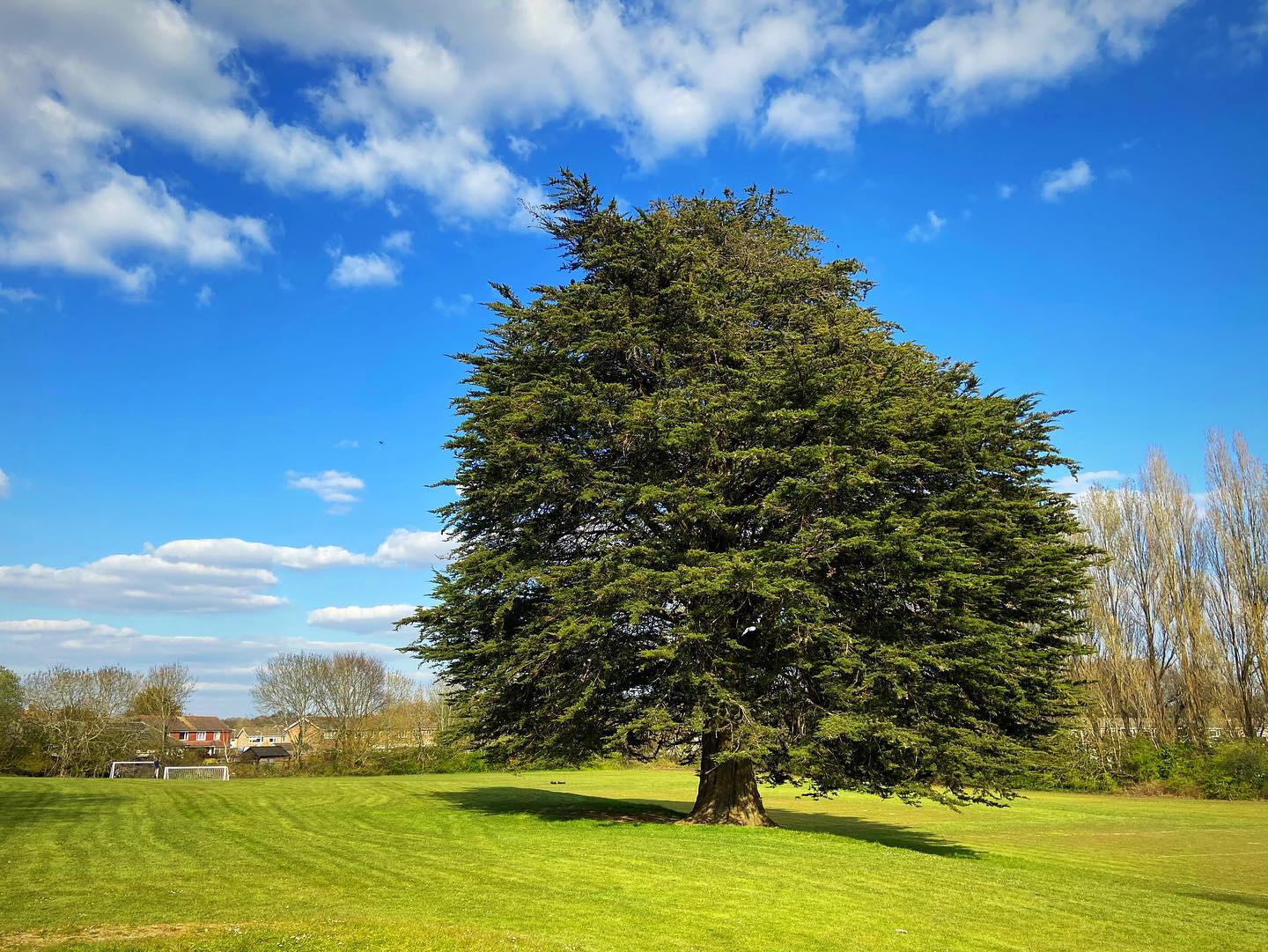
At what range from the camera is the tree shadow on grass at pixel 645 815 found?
22875 millimetres

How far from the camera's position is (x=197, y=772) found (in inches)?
2032

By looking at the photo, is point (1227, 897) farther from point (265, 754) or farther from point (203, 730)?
point (203, 730)

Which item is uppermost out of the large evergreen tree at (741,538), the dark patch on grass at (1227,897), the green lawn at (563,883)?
the large evergreen tree at (741,538)

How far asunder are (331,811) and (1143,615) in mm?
51197

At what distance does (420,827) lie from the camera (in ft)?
67.7

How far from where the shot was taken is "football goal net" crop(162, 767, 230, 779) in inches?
1962

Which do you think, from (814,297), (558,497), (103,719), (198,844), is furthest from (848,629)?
(103,719)

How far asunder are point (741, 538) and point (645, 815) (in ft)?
30.4

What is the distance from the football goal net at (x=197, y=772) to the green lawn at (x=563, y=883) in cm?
2459

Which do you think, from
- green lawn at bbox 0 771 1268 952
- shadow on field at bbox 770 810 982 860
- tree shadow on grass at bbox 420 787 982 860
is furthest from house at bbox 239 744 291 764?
shadow on field at bbox 770 810 982 860

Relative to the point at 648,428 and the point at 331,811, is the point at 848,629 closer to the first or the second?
the point at 648,428

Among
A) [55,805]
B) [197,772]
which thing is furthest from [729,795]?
[197,772]

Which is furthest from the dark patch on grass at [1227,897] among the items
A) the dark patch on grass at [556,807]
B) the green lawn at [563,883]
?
the dark patch on grass at [556,807]

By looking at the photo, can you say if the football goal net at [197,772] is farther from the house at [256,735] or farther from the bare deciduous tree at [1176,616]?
the house at [256,735]
